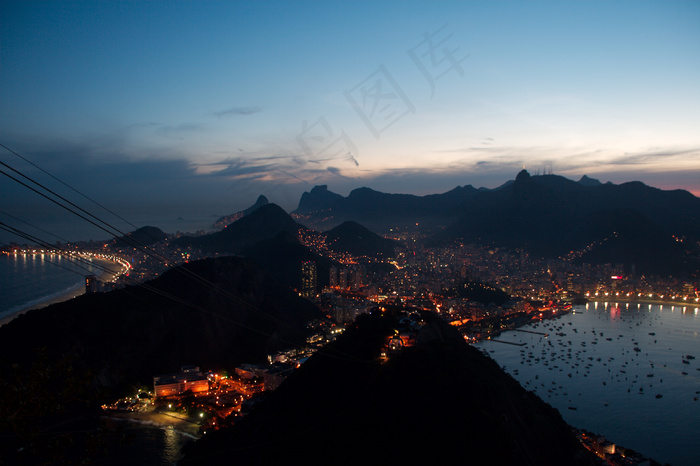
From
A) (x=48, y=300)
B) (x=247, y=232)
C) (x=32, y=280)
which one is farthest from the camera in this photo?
(x=247, y=232)

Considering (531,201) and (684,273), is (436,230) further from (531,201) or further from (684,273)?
(684,273)

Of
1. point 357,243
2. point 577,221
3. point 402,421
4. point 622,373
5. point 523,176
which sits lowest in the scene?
point 622,373

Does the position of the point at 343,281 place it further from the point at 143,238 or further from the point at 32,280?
the point at 143,238

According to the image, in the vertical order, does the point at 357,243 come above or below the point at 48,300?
above

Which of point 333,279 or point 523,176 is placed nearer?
point 333,279

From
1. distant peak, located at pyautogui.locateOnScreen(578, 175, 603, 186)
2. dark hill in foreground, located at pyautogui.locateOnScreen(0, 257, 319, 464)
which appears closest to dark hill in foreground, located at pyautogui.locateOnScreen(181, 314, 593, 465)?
dark hill in foreground, located at pyautogui.locateOnScreen(0, 257, 319, 464)

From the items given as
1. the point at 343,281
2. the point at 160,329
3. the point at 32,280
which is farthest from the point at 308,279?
the point at 32,280
